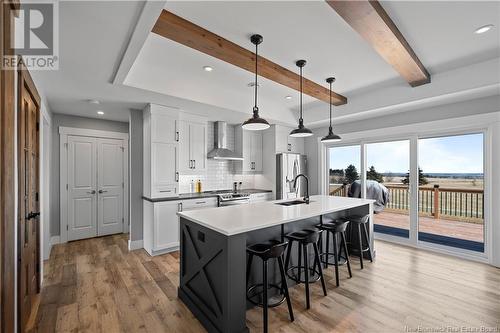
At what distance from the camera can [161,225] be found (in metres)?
3.88

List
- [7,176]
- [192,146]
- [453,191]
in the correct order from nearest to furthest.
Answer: [7,176] < [453,191] < [192,146]

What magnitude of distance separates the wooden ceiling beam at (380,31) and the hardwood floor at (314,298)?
2.68 m

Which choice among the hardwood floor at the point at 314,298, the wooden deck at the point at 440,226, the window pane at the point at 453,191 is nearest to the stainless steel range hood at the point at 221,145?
the hardwood floor at the point at 314,298

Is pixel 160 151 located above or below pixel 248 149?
below

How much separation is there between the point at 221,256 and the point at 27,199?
198 cm

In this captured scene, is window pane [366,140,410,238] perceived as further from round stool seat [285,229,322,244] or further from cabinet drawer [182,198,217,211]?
cabinet drawer [182,198,217,211]

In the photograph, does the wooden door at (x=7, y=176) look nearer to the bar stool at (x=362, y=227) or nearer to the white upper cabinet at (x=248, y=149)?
the bar stool at (x=362, y=227)

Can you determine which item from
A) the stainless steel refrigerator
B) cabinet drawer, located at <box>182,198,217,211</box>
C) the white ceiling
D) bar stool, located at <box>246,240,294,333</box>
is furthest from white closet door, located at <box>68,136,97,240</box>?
bar stool, located at <box>246,240,294,333</box>

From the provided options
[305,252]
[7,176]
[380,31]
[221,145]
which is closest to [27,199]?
[7,176]

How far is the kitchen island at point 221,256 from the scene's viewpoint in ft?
6.30

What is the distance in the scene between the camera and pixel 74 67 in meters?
2.53

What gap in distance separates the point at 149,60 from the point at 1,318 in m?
2.66

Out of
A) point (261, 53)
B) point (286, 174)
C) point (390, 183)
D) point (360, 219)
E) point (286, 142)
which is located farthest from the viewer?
point (286, 142)

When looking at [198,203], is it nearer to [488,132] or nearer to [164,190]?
[164,190]
